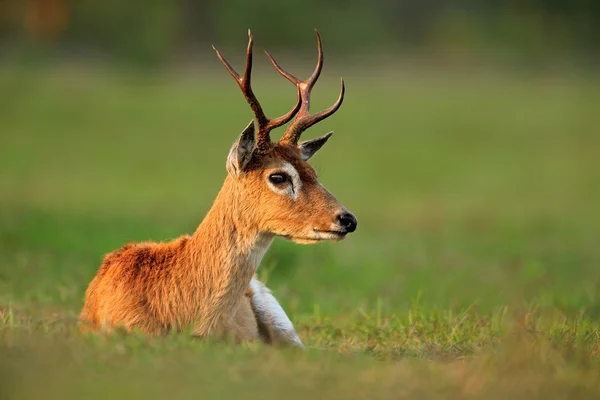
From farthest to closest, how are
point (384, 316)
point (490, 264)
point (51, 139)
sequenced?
point (51, 139) < point (490, 264) < point (384, 316)

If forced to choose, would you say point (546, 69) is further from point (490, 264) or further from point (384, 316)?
Result: point (384, 316)

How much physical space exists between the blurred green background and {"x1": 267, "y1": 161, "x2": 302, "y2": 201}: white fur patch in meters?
1.36

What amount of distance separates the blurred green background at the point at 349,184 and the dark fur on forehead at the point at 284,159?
148 centimetres

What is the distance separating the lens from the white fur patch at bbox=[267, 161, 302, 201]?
9.09m

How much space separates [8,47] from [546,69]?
24.2m

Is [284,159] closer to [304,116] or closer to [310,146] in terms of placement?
[304,116]

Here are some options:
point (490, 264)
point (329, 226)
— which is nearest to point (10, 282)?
point (329, 226)

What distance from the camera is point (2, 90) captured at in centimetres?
4178

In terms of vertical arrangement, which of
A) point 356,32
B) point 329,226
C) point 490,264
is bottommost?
point 490,264

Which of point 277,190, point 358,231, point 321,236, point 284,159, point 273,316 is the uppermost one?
point 284,159

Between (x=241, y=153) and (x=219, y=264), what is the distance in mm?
908

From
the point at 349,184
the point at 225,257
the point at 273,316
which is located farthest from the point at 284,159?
the point at 349,184

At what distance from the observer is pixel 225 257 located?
9.03 metres

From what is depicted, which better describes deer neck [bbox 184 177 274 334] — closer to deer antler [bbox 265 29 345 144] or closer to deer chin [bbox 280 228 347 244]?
deer chin [bbox 280 228 347 244]
